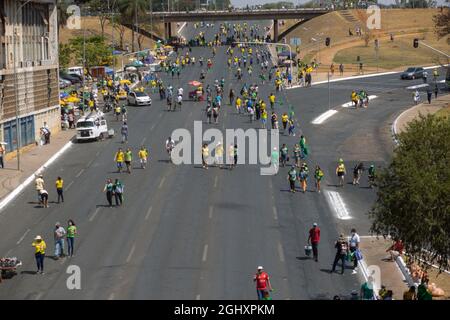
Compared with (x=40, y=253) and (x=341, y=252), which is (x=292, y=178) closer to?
(x=341, y=252)

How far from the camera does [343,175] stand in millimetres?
43875

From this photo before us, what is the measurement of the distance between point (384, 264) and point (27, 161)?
24.9m

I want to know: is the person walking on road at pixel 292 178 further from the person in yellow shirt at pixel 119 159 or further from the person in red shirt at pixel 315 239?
the person in red shirt at pixel 315 239

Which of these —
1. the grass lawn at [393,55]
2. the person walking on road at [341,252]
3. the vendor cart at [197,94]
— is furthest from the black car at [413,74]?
the person walking on road at [341,252]

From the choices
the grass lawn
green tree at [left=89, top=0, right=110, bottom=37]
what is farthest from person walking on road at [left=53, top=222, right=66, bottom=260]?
green tree at [left=89, top=0, right=110, bottom=37]

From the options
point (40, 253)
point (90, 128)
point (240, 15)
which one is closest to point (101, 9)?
point (240, 15)

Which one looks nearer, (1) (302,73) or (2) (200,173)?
(2) (200,173)

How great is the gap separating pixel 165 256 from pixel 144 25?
4836 inches

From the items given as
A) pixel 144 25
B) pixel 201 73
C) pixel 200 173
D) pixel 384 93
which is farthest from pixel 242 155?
pixel 144 25

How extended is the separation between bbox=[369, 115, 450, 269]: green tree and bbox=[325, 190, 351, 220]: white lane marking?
1176 cm

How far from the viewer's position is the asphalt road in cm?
2812

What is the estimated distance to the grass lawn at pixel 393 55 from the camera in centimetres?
10562

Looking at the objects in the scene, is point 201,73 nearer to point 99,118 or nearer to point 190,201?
point 99,118

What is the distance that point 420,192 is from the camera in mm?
23578
